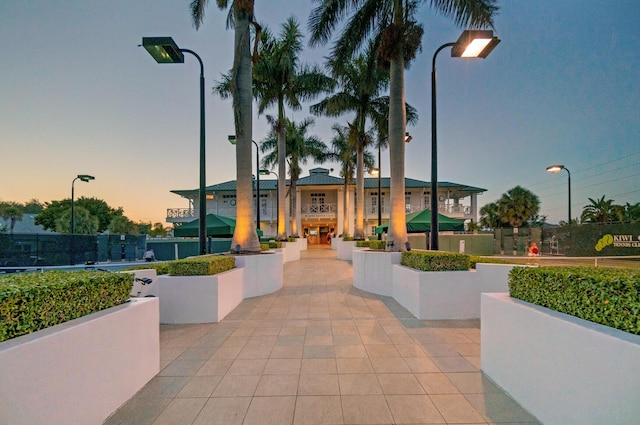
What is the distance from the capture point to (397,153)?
9.02 m

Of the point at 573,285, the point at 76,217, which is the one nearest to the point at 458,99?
the point at 573,285

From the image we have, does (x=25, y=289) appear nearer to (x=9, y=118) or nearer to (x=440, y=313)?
(x=440, y=313)

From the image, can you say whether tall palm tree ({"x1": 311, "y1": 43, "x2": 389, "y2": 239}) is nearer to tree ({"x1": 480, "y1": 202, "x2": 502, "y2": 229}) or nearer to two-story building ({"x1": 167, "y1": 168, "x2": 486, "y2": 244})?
two-story building ({"x1": 167, "y1": 168, "x2": 486, "y2": 244})

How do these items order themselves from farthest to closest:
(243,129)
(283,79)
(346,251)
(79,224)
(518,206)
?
1. (79,224)
2. (518,206)
3. (346,251)
4. (283,79)
5. (243,129)

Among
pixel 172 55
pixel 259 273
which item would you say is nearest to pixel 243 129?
pixel 172 55

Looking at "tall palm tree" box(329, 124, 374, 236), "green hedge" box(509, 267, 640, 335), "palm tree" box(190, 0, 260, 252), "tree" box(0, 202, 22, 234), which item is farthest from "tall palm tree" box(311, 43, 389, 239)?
"tree" box(0, 202, 22, 234)

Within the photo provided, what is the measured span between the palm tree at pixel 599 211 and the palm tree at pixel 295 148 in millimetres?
37086

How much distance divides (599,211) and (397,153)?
43341 mm

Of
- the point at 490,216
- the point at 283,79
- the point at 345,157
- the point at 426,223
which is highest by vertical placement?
the point at 283,79

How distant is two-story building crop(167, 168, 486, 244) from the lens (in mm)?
31578

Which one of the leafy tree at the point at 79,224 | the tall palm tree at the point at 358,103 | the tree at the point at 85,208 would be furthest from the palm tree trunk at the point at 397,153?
the tree at the point at 85,208

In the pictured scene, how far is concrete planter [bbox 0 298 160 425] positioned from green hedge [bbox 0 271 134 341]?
0.34 ft

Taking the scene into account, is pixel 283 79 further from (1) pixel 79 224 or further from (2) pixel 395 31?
(1) pixel 79 224

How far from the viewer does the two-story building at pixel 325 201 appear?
31578 mm
